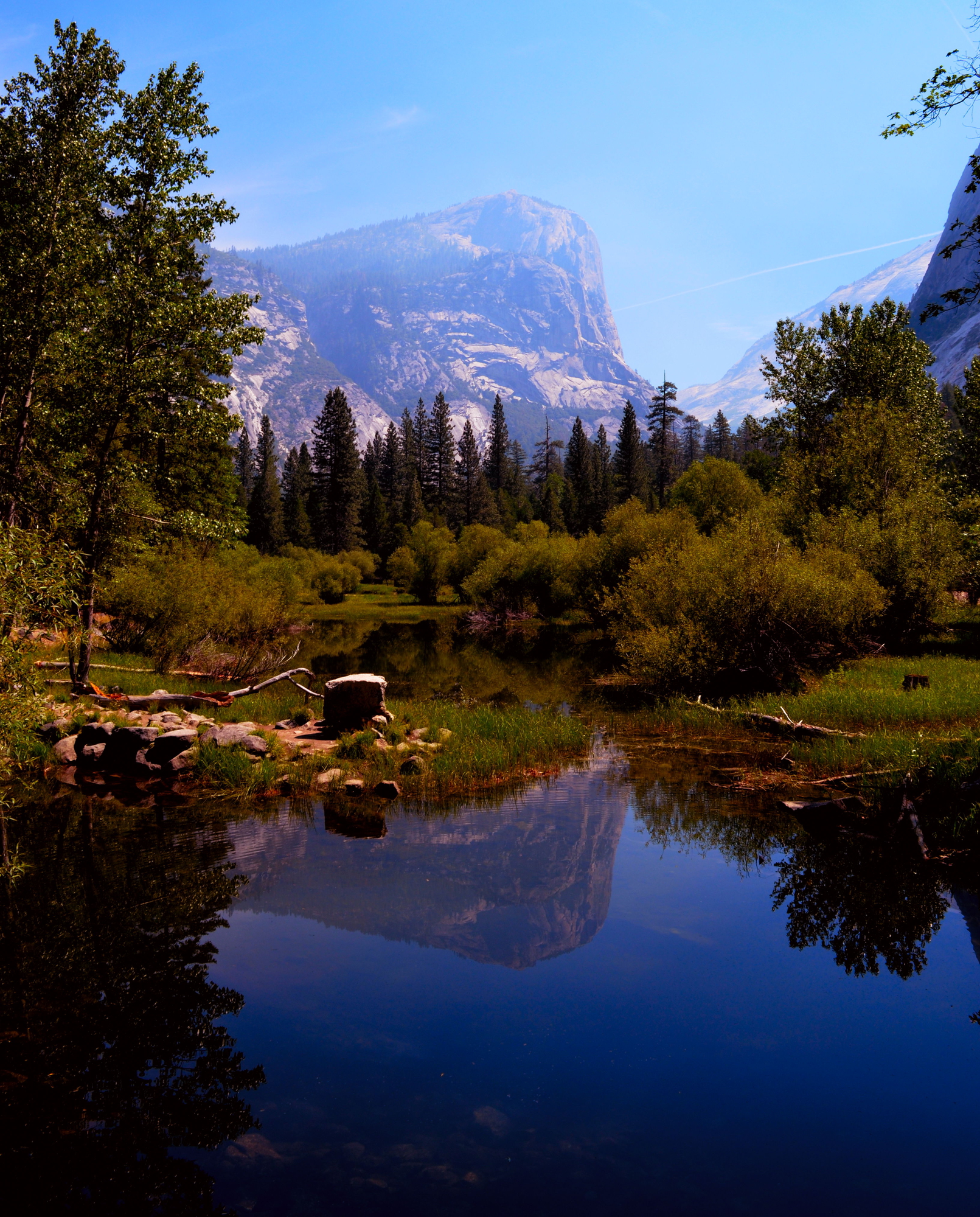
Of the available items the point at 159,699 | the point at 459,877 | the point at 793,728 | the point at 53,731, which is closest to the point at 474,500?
the point at 159,699

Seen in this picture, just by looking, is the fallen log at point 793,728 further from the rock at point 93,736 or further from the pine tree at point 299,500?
the pine tree at point 299,500

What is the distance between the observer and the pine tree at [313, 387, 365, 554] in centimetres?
10775

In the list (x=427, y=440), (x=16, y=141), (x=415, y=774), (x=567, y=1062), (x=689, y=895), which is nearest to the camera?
(x=567, y=1062)

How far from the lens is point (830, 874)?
13508 millimetres

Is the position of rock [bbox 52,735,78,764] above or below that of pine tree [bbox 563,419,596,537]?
below

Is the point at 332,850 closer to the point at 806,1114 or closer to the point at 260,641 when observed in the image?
the point at 806,1114

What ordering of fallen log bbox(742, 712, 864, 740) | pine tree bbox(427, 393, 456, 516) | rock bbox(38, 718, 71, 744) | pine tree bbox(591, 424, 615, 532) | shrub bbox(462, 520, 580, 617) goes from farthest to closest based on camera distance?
pine tree bbox(427, 393, 456, 516) < pine tree bbox(591, 424, 615, 532) < shrub bbox(462, 520, 580, 617) < fallen log bbox(742, 712, 864, 740) < rock bbox(38, 718, 71, 744)

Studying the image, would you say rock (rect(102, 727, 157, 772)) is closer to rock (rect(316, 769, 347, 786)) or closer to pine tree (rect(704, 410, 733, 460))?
rock (rect(316, 769, 347, 786))

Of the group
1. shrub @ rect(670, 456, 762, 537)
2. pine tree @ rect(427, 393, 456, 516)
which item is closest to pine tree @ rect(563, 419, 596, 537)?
pine tree @ rect(427, 393, 456, 516)

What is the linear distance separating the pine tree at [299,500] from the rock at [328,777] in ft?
283

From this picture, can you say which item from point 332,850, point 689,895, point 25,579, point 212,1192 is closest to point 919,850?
point 689,895

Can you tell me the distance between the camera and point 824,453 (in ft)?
149

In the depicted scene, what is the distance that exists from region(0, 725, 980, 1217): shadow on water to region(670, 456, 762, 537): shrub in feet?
148

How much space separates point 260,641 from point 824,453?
3476 centimetres
